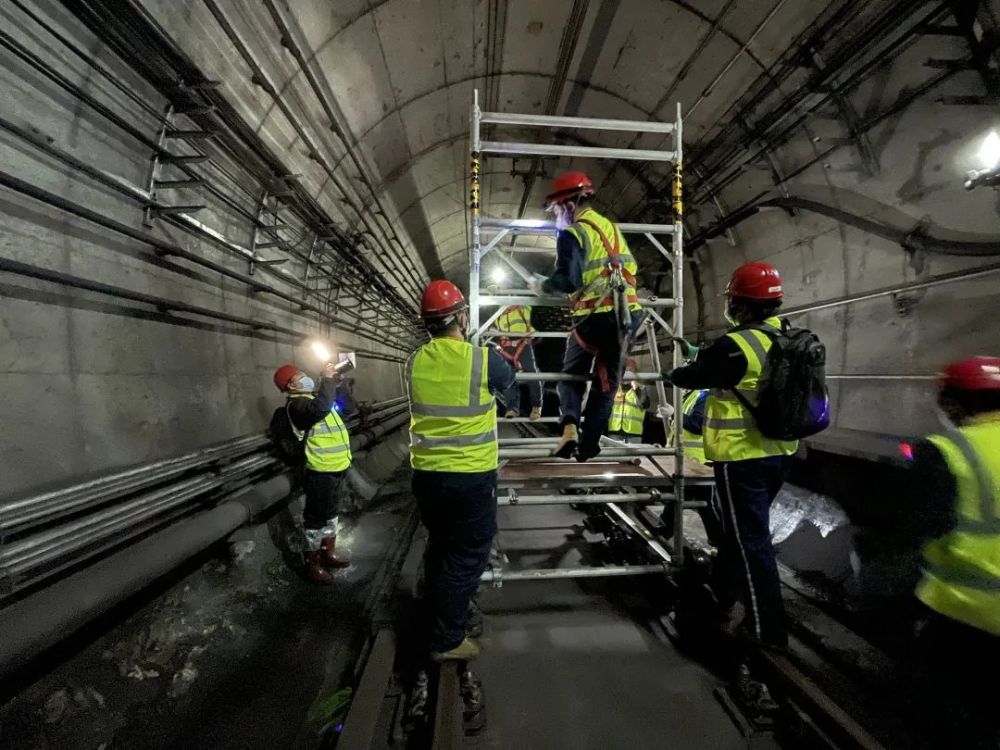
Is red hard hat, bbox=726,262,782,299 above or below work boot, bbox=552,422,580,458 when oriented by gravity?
above

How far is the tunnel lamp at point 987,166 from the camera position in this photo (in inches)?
129

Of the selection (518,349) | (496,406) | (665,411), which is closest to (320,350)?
(518,349)

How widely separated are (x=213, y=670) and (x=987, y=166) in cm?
677

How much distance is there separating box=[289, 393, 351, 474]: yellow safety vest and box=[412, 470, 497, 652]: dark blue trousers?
187 centimetres

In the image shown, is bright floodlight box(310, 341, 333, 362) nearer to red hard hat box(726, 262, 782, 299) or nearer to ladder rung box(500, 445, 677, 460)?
ladder rung box(500, 445, 677, 460)

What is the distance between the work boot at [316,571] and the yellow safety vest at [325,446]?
0.76m

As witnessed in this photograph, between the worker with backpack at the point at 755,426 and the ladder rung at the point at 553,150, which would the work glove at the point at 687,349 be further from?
the ladder rung at the point at 553,150

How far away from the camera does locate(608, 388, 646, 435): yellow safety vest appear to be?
17.9ft

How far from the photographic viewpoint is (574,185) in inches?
115

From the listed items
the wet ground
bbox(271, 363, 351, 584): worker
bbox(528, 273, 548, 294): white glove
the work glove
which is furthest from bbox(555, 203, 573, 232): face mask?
the wet ground

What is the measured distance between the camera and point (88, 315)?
263 cm

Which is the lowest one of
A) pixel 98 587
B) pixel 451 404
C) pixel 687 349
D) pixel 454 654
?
pixel 454 654

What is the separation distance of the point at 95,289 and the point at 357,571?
3.06m

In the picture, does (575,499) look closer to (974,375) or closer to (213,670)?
(974,375)
